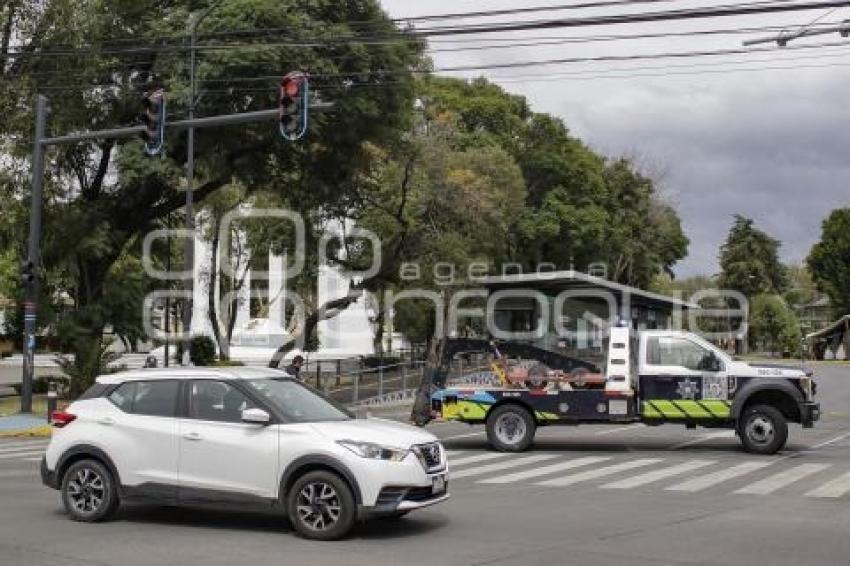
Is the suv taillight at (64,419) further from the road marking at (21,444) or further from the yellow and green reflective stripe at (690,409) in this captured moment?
the yellow and green reflective stripe at (690,409)

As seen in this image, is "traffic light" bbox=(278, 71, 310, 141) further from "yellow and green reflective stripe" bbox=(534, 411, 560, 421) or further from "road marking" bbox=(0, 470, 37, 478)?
"road marking" bbox=(0, 470, 37, 478)

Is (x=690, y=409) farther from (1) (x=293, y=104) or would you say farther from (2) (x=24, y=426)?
(2) (x=24, y=426)

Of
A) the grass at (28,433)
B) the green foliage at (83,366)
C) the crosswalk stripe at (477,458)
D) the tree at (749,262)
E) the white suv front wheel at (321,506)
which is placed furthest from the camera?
the tree at (749,262)

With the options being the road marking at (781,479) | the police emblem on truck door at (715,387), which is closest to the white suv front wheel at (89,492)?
the road marking at (781,479)

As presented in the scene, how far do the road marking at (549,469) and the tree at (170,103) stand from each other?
1445cm

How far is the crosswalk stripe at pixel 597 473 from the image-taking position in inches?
587

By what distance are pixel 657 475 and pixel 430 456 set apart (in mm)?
6866

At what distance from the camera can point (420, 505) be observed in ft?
31.9

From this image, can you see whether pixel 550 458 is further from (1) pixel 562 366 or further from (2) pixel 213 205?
(2) pixel 213 205

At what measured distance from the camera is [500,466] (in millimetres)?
17047

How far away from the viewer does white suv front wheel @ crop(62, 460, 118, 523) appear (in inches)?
417

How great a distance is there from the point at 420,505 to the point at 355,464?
0.78m

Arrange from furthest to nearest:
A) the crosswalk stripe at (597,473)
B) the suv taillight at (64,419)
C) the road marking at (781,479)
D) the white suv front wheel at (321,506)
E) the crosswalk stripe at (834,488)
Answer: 1. the crosswalk stripe at (597,473)
2. the road marking at (781,479)
3. the crosswalk stripe at (834,488)
4. the suv taillight at (64,419)
5. the white suv front wheel at (321,506)

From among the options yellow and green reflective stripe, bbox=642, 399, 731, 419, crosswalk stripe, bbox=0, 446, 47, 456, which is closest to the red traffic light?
crosswalk stripe, bbox=0, 446, 47, 456
